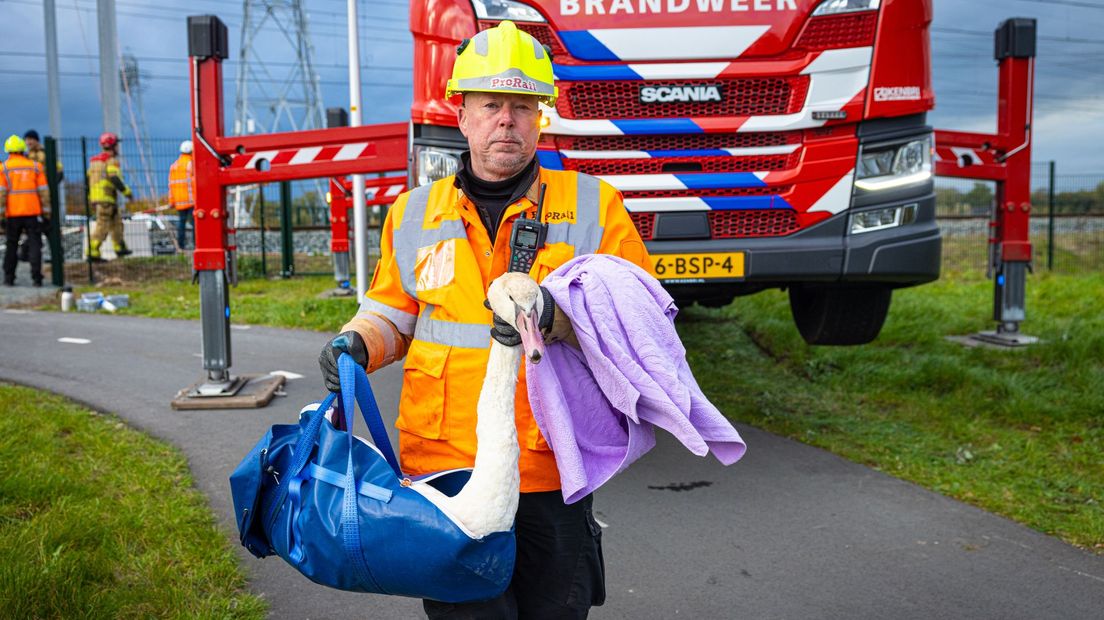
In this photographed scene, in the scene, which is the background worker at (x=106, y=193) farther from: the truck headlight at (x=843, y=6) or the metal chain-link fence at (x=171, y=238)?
the truck headlight at (x=843, y=6)

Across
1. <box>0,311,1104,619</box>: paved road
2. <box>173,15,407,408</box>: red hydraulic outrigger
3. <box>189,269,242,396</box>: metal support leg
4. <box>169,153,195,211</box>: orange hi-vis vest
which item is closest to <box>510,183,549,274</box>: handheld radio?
<box>0,311,1104,619</box>: paved road

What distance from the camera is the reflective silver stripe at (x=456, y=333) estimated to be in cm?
247

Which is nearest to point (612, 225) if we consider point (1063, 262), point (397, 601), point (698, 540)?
point (397, 601)

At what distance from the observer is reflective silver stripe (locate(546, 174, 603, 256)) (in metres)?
2.55

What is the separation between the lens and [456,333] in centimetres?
249

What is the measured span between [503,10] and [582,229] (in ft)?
9.03

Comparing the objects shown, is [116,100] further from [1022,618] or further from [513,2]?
[1022,618]

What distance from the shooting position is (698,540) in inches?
173

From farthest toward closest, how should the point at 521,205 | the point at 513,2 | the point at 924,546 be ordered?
1. the point at 513,2
2. the point at 924,546
3. the point at 521,205

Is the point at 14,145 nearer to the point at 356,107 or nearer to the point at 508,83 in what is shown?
the point at 356,107

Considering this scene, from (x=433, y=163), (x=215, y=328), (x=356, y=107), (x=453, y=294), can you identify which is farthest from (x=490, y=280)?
(x=356, y=107)

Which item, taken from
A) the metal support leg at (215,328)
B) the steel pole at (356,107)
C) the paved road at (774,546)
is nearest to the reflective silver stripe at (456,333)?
the paved road at (774,546)

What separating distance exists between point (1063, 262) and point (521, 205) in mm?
18184

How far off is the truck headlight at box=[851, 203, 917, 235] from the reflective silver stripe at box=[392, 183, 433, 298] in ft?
10.6
